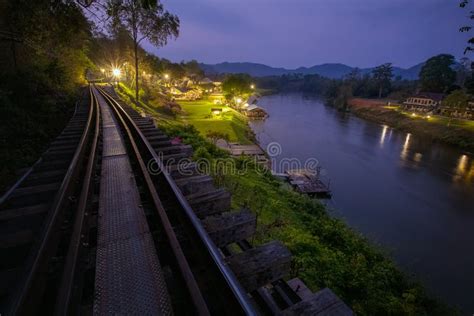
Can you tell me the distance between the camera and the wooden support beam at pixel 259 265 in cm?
219

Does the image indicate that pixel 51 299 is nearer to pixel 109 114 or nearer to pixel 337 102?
pixel 109 114

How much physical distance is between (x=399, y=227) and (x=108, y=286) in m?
21.2

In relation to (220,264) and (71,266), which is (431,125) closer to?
(220,264)

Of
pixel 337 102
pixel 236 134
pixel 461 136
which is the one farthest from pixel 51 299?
pixel 337 102

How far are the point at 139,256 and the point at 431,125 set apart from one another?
63.0m

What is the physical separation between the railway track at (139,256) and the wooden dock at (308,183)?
65.1ft

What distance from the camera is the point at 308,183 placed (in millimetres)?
23391

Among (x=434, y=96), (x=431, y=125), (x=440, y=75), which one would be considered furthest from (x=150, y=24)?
(x=440, y=75)

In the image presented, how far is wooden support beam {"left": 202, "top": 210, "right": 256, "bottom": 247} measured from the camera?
2717 millimetres

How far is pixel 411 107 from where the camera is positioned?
66.8 m

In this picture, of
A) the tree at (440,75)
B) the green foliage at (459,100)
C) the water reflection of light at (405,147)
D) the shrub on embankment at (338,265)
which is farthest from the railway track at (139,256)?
the tree at (440,75)

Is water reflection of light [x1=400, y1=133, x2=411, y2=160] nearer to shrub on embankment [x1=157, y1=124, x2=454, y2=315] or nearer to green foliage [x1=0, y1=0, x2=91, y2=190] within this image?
shrub on embankment [x1=157, y1=124, x2=454, y2=315]

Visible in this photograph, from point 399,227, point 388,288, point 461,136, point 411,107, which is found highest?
point 411,107

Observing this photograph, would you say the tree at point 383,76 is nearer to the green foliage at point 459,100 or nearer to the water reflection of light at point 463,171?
→ the green foliage at point 459,100
